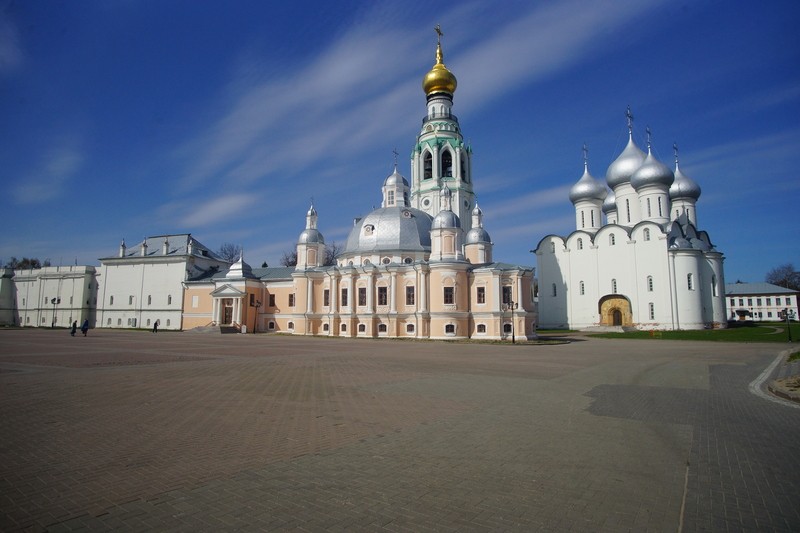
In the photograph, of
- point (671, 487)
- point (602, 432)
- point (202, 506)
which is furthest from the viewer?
point (602, 432)

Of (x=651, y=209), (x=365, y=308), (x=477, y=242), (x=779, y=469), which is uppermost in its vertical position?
(x=651, y=209)

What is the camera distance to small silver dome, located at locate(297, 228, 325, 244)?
168 feet

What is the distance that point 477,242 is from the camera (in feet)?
153

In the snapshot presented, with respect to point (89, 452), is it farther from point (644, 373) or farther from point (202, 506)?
point (644, 373)

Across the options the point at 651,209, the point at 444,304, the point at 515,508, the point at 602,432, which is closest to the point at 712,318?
the point at 651,209

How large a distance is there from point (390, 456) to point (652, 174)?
5350 cm

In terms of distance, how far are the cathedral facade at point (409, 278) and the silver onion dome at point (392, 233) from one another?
0.36 ft

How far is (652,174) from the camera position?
5062cm

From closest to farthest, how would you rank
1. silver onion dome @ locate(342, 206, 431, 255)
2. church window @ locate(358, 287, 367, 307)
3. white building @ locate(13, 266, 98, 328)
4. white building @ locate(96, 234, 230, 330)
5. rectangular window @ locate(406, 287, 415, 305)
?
1. rectangular window @ locate(406, 287, 415, 305)
2. church window @ locate(358, 287, 367, 307)
3. silver onion dome @ locate(342, 206, 431, 255)
4. white building @ locate(96, 234, 230, 330)
5. white building @ locate(13, 266, 98, 328)

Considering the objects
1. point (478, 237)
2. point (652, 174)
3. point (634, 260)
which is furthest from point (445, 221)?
point (652, 174)

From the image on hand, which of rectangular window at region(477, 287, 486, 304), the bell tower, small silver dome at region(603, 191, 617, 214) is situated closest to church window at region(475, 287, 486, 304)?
rectangular window at region(477, 287, 486, 304)

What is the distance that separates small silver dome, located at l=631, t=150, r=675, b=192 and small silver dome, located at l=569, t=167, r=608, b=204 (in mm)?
5920

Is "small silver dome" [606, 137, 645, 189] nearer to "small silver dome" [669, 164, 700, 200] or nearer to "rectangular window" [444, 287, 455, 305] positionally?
"small silver dome" [669, 164, 700, 200]

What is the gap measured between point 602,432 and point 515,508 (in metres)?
4.02
